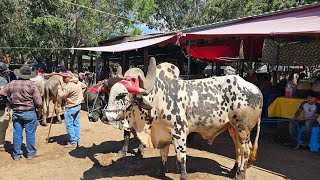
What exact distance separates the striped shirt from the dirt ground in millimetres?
1032

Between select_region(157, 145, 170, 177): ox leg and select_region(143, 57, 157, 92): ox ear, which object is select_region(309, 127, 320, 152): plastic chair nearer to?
select_region(157, 145, 170, 177): ox leg

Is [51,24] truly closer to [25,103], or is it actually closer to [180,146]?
[25,103]

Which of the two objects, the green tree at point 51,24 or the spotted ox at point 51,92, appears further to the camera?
the green tree at point 51,24

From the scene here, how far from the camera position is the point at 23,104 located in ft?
19.4

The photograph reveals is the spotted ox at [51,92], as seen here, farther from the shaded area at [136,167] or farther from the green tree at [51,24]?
the green tree at [51,24]

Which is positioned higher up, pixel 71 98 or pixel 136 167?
pixel 71 98

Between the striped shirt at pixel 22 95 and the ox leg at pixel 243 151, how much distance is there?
12.3 ft

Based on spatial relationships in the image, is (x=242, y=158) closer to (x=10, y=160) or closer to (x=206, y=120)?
(x=206, y=120)

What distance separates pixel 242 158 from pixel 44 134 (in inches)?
205

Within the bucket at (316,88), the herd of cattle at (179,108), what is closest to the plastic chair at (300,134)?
the bucket at (316,88)

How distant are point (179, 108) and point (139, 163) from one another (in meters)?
1.62

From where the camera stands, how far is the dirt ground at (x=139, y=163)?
5.14 meters

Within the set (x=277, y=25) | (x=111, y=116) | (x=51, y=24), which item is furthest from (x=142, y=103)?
(x=51, y=24)

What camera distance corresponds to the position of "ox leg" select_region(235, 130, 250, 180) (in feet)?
15.4
